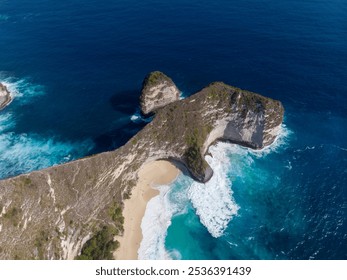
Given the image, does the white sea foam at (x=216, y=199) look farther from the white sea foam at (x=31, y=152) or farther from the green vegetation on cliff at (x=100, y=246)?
the white sea foam at (x=31, y=152)

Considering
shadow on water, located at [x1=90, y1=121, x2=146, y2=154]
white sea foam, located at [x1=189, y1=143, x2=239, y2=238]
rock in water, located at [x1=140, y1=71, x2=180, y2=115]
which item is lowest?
white sea foam, located at [x1=189, y1=143, x2=239, y2=238]

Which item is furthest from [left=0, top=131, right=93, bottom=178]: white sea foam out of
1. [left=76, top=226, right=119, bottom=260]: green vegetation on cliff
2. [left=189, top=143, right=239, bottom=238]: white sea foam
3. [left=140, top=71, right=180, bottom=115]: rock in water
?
[left=189, top=143, right=239, bottom=238]: white sea foam

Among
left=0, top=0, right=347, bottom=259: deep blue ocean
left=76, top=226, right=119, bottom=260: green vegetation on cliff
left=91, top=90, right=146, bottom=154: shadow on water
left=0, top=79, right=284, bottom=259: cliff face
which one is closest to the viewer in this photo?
left=0, top=79, right=284, bottom=259: cliff face

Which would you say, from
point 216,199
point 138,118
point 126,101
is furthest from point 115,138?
point 216,199

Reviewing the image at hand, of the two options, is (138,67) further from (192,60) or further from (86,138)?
(86,138)

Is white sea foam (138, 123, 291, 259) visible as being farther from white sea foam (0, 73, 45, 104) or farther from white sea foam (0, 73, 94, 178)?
white sea foam (0, 73, 45, 104)

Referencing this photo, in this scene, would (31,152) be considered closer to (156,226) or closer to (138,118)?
(138,118)
